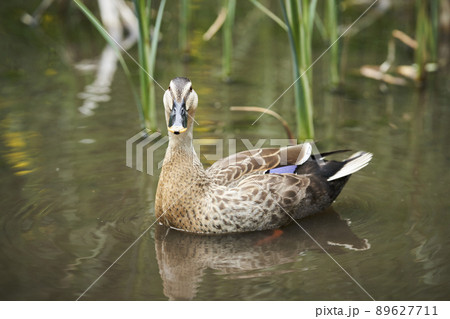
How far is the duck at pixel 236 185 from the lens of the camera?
589cm

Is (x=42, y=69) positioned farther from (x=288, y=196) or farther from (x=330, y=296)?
(x=330, y=296)

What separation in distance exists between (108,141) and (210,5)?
6444mm

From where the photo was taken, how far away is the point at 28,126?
327 inches

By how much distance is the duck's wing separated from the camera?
6.15 meters

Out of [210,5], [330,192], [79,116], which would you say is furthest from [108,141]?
[210,5]

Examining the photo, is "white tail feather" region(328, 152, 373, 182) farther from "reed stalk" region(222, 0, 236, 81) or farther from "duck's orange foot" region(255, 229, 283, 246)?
"reed stalk" region(222, 0, 236, 81)

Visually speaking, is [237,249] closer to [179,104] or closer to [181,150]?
[181,150]

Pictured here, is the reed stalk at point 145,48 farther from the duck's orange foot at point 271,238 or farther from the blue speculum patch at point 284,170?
the duck's orange foot at point 271,238

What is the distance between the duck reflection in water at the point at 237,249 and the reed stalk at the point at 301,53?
1158 mm

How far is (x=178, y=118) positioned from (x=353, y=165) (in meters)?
1.76

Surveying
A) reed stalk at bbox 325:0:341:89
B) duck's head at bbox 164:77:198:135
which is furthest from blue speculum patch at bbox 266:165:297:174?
reed stalk at bbox 325:0:341:89

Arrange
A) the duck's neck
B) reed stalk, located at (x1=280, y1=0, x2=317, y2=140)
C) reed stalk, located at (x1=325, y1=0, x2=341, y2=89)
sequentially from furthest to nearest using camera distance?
reed stalk, located at (x1=325, y1=0, x2=341, y2=89) → reed stalk, located at (x1=280, y1=0, x2=317, y2=140) → the duck's neck

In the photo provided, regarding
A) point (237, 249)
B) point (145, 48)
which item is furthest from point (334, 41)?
point (237, 249)

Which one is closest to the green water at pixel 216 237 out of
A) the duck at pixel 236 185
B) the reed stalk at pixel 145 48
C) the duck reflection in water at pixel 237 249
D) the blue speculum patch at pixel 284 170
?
the duck reflection in water at pixel 237 249
